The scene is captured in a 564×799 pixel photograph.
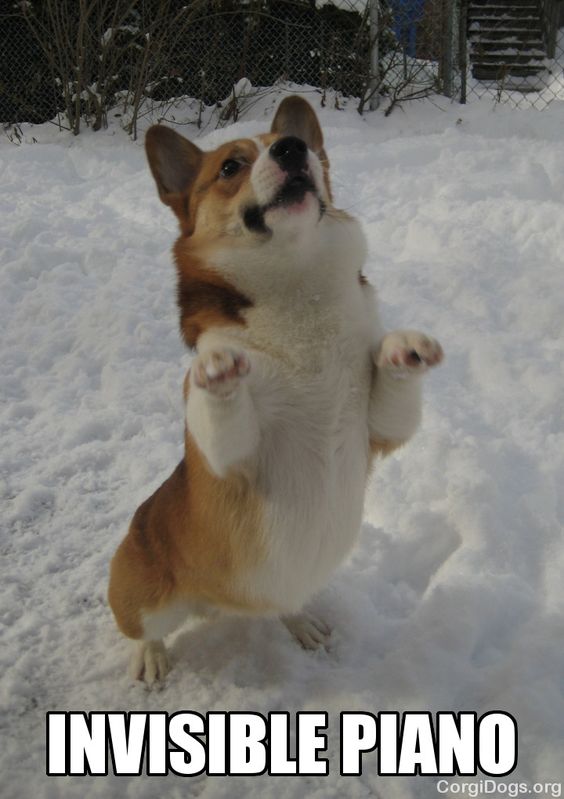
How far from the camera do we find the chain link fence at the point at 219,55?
25.8ft

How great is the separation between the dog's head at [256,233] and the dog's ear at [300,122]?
20cm

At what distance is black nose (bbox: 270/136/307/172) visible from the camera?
1.94m

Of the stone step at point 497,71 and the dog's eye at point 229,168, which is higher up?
the stone step at point 497,71

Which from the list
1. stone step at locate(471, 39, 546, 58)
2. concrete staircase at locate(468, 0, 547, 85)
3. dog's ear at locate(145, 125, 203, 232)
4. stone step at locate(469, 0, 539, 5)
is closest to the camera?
dog's ear at locate(145, 125, 203, 232)

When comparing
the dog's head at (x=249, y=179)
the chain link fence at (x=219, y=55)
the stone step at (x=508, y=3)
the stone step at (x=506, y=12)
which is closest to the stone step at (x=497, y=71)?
the chain link fence at (x=219, y=55)

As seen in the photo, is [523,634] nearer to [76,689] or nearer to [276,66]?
[76,689]

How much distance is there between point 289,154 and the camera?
194 centimetres

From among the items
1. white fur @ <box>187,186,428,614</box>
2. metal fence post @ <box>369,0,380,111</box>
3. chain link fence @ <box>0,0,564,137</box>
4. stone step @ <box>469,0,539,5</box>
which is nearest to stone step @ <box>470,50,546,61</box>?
chain link fence @ <box>0,0,564,137</box>

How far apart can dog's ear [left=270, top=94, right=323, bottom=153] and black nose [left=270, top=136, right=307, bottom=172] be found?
14.2 inches

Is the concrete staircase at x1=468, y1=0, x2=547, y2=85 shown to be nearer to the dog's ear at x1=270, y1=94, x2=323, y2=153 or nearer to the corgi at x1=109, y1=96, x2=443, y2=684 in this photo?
the dog's ear at x1=270, y1=94, x2=323, y2=153

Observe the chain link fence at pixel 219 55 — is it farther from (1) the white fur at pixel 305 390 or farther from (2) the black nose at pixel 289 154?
(1) the white fur at pixel 305 390

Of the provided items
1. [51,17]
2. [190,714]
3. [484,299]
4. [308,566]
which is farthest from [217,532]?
[51,17]

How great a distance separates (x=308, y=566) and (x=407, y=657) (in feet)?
1.63

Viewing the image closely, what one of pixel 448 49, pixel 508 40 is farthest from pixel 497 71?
pixel 448 49
